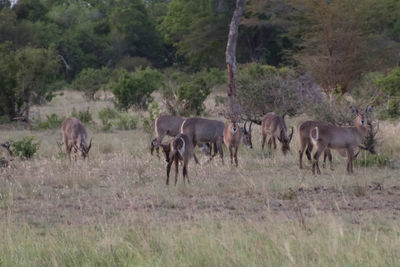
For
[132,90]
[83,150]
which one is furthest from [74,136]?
[132,90]

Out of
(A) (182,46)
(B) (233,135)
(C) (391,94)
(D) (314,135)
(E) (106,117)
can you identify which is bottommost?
(E) (106,117)

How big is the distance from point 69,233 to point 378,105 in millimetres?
11322

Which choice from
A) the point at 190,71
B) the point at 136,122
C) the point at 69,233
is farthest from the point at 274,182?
the point at 190,71

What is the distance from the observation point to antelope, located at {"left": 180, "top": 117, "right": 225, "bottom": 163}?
10.5 m

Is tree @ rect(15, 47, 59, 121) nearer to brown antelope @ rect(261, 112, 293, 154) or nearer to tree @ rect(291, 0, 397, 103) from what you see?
brown antelope @ rect(261, 112, 293, 154)

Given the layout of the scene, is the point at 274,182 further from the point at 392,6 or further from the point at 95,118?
the point at 392,6

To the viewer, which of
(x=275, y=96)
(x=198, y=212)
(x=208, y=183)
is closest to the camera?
(x=198, y=212)

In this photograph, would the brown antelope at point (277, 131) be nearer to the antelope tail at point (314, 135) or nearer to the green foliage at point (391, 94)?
the antelope tail at point (314, 135)

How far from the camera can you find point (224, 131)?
406 inches

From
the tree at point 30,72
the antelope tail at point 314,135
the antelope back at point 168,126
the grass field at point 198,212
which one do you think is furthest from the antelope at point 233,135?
Result: the tree at point 30,72

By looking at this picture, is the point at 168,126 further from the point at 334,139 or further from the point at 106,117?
the point at 106,117

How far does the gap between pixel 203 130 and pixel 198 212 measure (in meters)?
4.28

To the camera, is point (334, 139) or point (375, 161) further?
point (375, 161)

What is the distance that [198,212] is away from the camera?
20.9ft
